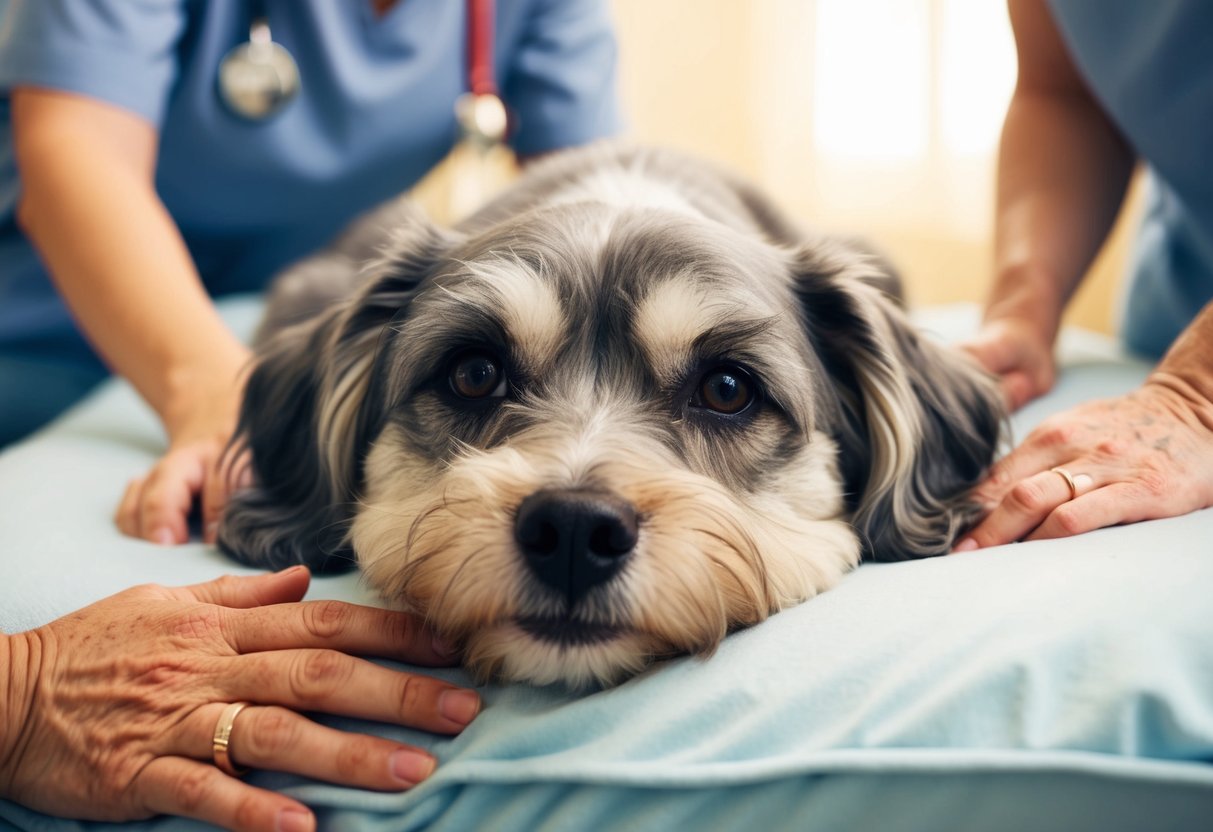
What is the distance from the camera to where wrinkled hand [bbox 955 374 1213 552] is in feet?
5.47

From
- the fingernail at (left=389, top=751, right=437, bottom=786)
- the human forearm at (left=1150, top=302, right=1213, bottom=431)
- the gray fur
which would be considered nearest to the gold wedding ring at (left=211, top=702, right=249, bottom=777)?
the fingernail at (left=389, top=751, right=437, bottom=786)

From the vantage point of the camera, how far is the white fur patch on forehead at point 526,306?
6.01 feet

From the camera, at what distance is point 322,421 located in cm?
212

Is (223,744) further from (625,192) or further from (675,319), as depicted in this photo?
(625,192)

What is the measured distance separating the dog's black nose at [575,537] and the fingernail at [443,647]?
202mm

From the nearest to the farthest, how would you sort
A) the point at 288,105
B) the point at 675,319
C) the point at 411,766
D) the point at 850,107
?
the point at 411,766
the point at 675,319
the point at 288,105
the point at 850,107

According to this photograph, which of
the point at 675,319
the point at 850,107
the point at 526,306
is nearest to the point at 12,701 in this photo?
the point at 526,306

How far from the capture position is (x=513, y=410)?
1.81 metres

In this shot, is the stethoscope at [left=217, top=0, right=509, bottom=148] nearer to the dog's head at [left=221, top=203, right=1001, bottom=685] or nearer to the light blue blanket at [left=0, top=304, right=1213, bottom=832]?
the dog's head at [left=221, top=203, right=1001, bottom=685]

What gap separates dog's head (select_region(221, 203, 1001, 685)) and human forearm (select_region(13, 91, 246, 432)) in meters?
0.30

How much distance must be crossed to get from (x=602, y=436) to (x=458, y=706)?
50 cm

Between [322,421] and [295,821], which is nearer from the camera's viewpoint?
[295,821]

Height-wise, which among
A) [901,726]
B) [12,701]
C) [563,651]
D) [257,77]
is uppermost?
[257,77]

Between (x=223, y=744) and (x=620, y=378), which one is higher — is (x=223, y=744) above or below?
below
